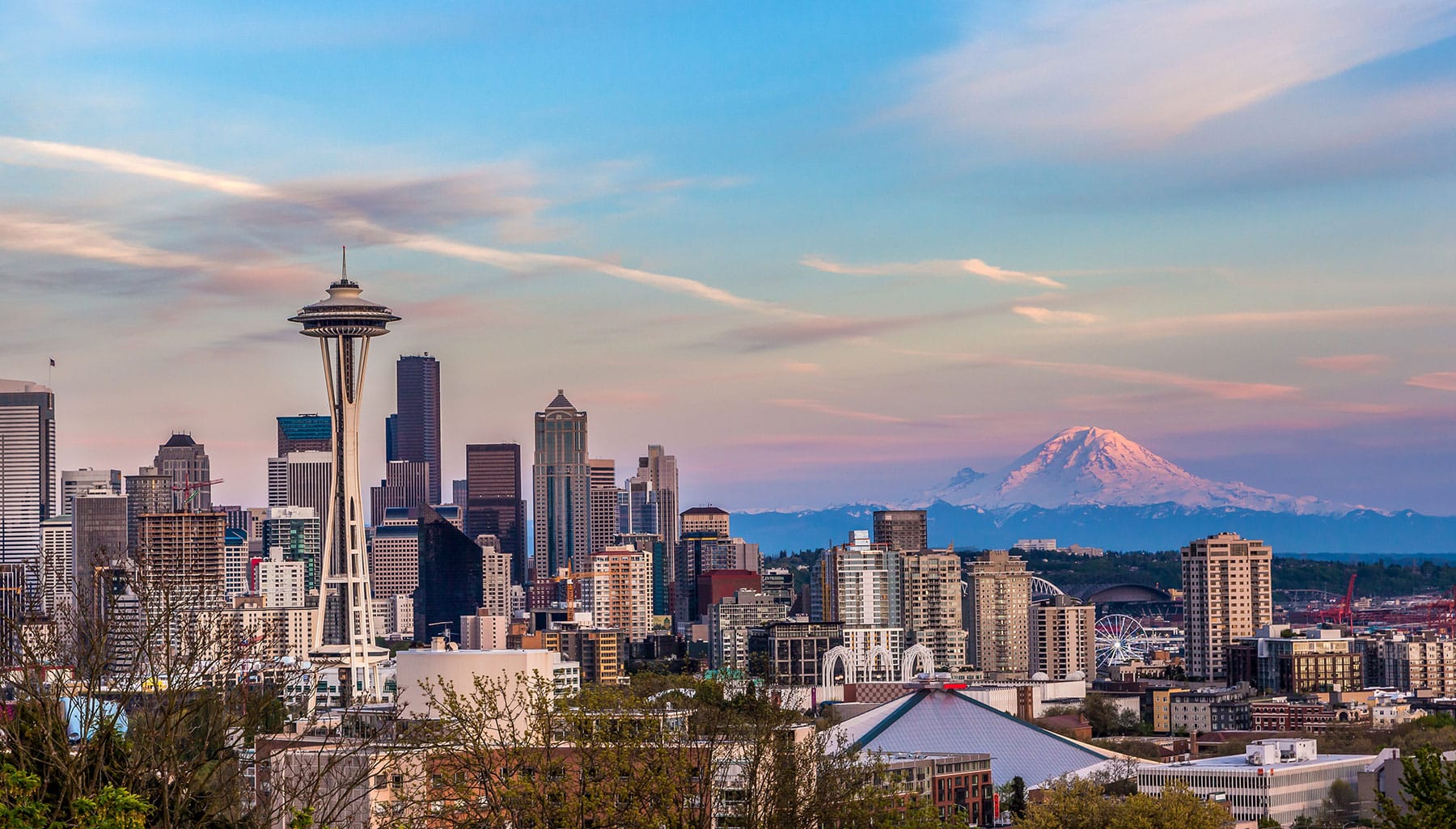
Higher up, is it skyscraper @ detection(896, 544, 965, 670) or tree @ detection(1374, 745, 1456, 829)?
skyscraper @ detection(896, 544, 965, 670)

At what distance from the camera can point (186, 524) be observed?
465 feet

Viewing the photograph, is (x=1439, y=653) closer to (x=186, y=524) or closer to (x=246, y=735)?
(x=186, y=524)

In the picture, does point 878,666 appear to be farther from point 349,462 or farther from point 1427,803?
point 1427,803

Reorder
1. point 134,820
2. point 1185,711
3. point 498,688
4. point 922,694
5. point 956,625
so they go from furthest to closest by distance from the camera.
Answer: point 956,625
point 1185,711
point 922,694
point 498,688
point 134,820

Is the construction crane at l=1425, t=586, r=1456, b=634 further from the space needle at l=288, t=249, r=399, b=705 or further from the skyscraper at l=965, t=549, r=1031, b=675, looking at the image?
the space needle at l=288, t=249, r=399, b=705

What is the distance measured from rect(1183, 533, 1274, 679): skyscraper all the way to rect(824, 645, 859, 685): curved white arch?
28711 mm

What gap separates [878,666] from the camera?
124m

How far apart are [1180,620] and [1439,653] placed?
71.2 m

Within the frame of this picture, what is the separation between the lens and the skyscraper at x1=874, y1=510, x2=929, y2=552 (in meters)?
173

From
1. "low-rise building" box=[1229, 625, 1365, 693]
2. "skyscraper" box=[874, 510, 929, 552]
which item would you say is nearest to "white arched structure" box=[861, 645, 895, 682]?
"low-rise building" box=[1229, 625, 1365, 693]

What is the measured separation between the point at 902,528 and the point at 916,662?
160 ft

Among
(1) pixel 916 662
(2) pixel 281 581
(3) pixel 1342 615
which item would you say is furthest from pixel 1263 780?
(2) pixel 281 581

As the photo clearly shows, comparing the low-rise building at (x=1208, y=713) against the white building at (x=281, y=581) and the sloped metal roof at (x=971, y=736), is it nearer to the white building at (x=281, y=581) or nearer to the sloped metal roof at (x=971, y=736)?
the sloped metal roof at (x=971, y=736)

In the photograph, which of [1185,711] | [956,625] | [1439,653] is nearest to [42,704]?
[1185,711]
